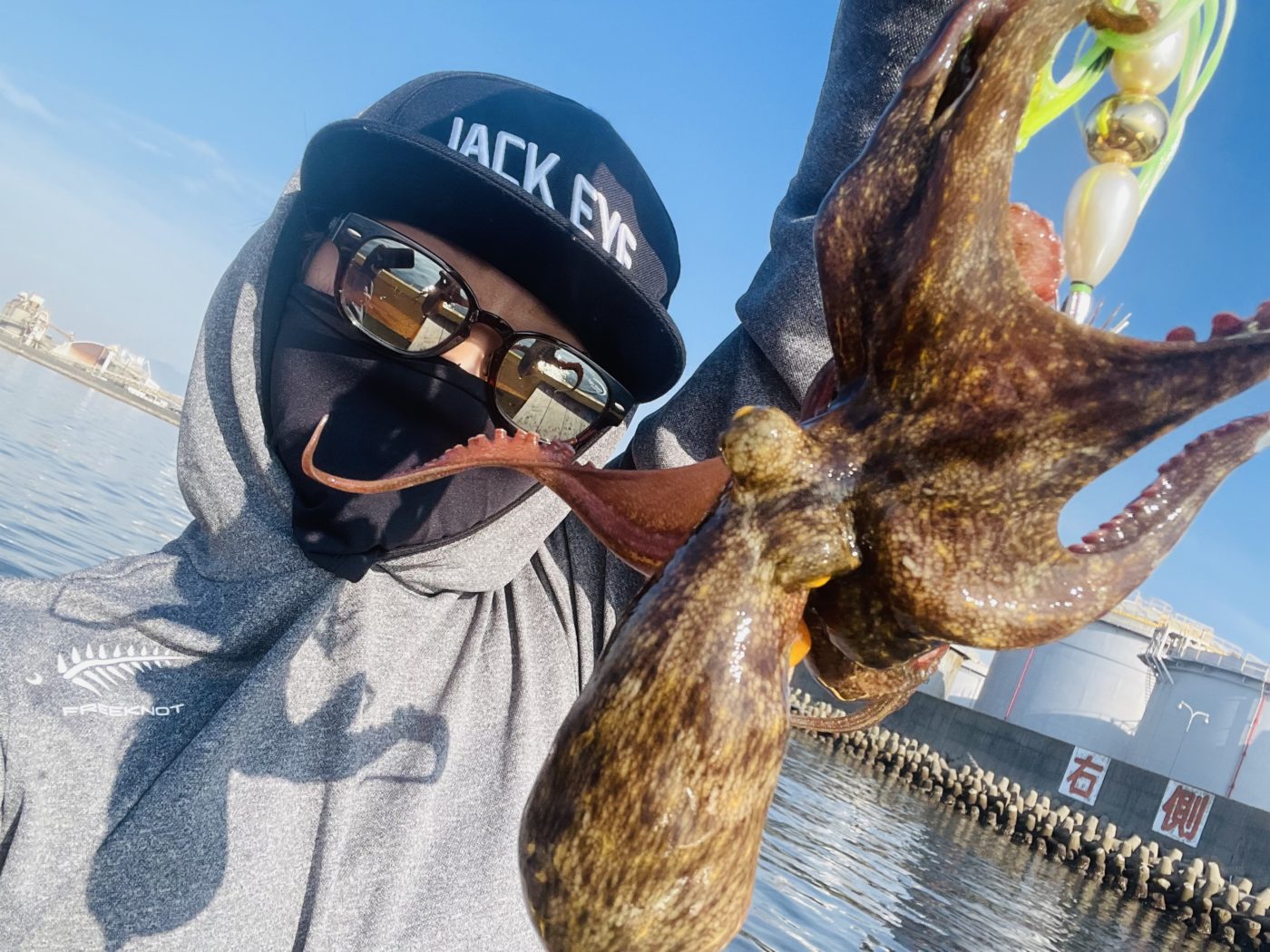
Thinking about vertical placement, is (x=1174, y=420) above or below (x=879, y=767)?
above

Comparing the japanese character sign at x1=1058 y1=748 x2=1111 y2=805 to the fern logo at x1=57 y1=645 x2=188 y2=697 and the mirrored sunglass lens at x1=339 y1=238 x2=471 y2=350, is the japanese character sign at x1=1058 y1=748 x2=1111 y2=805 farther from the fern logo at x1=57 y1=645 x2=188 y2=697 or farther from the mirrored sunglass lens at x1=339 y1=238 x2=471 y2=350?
the fern logo at x1=57 y1=645 x2=188 y2=697

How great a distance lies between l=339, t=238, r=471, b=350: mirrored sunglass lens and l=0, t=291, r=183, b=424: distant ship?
105769 mm

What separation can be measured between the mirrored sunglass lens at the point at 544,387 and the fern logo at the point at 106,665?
133 centimetres

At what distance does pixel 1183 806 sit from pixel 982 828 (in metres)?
6.39

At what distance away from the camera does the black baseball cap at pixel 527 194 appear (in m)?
2.53

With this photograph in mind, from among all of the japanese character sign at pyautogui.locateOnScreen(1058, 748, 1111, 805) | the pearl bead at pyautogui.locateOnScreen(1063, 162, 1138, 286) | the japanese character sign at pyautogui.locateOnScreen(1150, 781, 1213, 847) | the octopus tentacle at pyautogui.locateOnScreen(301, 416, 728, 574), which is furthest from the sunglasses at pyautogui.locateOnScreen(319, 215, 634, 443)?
the japanese character sign at pyautogui.locateOnScreen(1058, 748, 1111, 805)

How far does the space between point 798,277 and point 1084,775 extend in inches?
1327

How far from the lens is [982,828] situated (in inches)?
1216

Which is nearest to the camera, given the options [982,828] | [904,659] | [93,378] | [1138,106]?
[904,659]

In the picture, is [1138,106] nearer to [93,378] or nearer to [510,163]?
[510,163]

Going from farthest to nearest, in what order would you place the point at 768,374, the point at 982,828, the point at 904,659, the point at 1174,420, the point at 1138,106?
the point at 982,828 < the point at 768,374 < the point at 1138,106 < the point at 904,659 < the point at 1174,420

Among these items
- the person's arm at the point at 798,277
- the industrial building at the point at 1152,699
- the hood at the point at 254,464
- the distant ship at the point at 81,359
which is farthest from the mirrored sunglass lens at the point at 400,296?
the distant ship at the point at 81,359

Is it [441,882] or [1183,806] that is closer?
[441,882]

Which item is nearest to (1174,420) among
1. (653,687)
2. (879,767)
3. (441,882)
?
(653,687)
